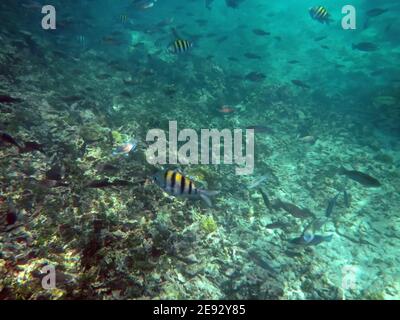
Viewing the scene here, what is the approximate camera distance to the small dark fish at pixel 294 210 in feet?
21.5

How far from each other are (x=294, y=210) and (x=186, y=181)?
12.7ft

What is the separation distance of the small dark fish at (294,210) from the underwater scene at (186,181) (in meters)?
0.03

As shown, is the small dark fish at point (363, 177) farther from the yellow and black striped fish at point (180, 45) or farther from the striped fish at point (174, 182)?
the yellow and black striped fish at point (180, 45)

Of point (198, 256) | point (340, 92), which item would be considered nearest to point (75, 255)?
point (198, 256)

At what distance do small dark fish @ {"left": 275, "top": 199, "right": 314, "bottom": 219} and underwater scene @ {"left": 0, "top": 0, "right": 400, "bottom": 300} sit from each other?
3 cm

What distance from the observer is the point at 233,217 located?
6176 millimetres

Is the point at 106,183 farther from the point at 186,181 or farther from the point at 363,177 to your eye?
the point at 363,177

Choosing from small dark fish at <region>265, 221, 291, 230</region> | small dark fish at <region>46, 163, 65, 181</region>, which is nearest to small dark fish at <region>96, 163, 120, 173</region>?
small dark fish at <region>46, 163, 65, 181</region>

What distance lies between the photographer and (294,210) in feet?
21.6

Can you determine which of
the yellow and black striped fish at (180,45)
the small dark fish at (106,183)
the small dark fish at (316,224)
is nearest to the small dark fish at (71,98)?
the yellow and black striped fish at (180,45)

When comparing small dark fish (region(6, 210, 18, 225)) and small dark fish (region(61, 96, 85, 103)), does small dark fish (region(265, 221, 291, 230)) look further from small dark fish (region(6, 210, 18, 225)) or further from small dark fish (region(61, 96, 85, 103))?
small dark fish (region(61, 96, 85, 103))
